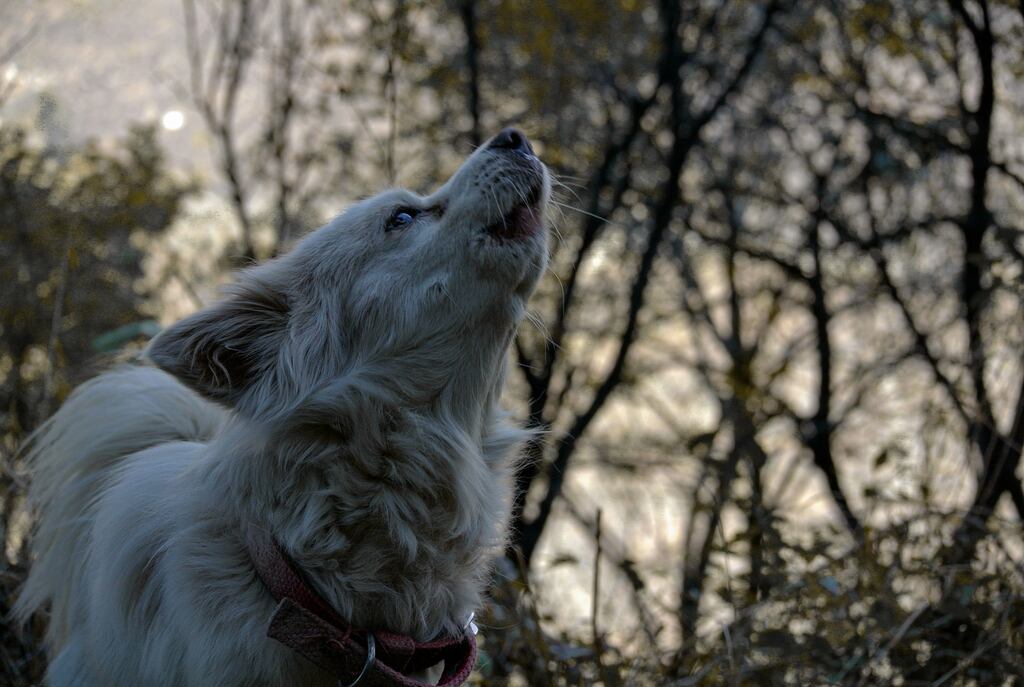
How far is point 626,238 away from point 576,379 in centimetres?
154

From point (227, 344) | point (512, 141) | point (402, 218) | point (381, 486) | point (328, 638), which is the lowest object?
point (328, 638)

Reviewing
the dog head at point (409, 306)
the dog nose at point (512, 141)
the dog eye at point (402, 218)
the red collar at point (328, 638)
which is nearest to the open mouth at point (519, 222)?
the dog head at point (409, 306)

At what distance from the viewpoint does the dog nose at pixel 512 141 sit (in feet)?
9.41

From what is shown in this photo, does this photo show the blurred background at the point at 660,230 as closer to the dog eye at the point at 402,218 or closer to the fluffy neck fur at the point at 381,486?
the fluffy neck fur at the point at 381,486

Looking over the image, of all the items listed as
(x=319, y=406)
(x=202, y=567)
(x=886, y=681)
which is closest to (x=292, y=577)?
(x=202, y=567)

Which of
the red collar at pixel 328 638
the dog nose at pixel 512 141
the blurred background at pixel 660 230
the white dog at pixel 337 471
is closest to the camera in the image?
→ the red collar at pixel 328 638

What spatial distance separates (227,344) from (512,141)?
952 millimetres

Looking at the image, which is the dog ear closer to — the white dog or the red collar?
the white dog

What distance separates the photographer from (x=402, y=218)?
2.90 m

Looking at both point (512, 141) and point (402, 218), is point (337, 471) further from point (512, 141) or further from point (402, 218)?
point (512, 141)

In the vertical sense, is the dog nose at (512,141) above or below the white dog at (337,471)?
above

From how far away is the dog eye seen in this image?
289 centimetres

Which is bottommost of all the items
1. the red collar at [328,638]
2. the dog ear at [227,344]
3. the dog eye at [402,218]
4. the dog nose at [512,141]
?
the red collar at [328,638]

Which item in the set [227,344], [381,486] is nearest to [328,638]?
[381,486]
